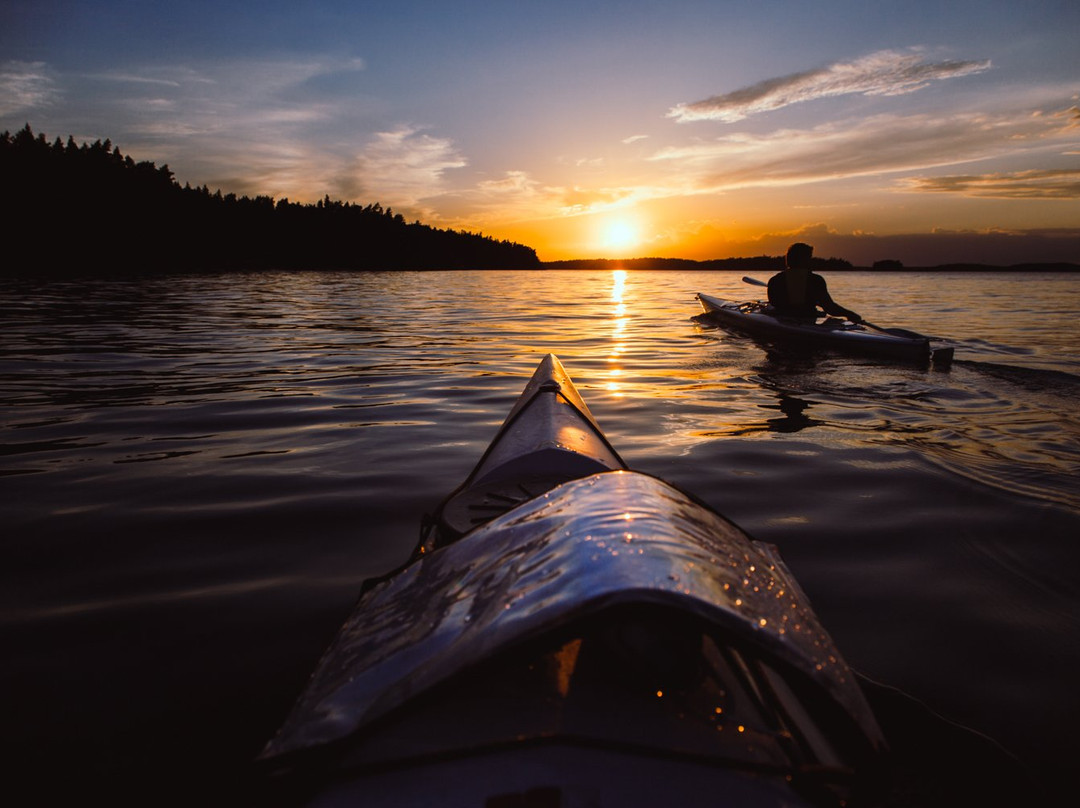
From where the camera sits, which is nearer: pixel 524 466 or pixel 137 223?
pixel 524 466

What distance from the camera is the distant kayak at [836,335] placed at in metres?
8.68

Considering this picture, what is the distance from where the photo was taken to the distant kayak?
28.5ft

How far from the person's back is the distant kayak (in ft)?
0.61

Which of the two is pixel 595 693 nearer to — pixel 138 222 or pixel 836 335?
pixel 836 335

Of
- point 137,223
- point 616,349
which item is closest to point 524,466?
point 616,349

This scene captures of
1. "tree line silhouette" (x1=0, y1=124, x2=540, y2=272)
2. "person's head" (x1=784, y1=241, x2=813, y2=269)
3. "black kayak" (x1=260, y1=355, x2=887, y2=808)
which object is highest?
"tree line silhouette" (x1=0, y1=124, x2=540, y2=272)

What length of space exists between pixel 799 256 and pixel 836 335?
1.73 meters

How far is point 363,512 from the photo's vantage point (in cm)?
354

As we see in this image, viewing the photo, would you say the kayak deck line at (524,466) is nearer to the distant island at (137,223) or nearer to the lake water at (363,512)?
the lake water at (363,512)

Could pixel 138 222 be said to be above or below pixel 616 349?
above

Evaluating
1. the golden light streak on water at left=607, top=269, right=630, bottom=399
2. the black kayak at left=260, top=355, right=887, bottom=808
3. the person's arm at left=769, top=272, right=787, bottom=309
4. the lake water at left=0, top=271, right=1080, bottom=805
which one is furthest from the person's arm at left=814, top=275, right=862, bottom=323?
the black kayak at left=260, top=355, right=887, bottom=808

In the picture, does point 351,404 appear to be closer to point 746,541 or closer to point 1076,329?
point 746,541

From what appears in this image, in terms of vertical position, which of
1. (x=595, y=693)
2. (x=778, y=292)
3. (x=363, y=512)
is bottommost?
(x=363, y=512)

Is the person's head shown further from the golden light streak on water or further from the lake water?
the golden light streak on water
